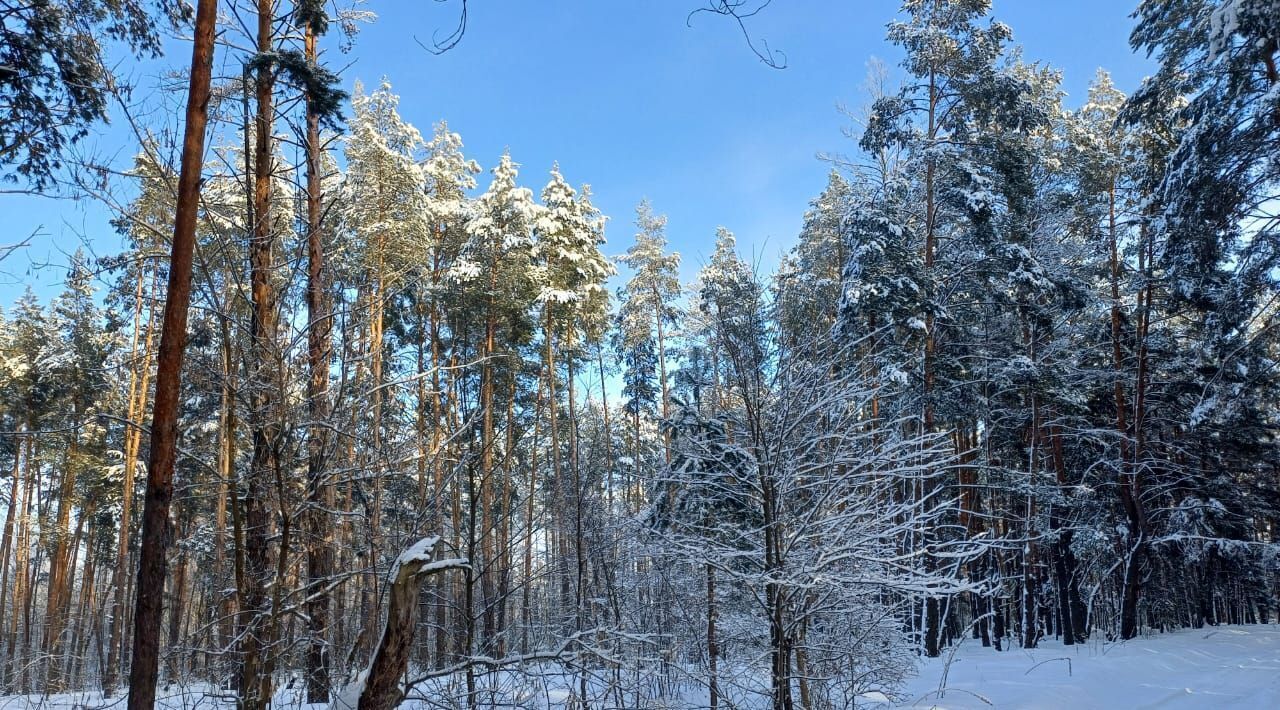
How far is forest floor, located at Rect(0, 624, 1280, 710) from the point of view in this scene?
24.4 feet

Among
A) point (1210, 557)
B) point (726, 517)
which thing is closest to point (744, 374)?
point (726, 517)

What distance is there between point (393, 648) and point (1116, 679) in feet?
33.6

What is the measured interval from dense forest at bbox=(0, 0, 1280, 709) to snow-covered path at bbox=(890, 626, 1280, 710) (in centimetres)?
149

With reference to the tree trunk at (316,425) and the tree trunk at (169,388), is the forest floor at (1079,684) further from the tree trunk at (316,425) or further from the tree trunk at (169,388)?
the tree trunk at (169,388)

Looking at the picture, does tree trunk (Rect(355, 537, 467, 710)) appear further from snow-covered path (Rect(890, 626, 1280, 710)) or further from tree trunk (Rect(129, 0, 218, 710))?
snow-covered path (Rect(890, 626, 1280, 710))

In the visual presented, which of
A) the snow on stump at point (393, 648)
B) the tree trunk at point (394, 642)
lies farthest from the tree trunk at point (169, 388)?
the tree trunk at point (394, 642)

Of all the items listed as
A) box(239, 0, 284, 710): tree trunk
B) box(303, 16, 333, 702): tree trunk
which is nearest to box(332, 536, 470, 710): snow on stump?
box(303, 16, 333, 702): tree trunk

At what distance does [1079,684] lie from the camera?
8758 millimetres

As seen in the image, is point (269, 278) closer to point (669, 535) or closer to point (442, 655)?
point (669, 535)

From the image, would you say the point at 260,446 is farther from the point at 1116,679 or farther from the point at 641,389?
the point at 641,389

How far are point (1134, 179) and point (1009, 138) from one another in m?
4.16

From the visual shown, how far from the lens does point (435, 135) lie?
19328 mm

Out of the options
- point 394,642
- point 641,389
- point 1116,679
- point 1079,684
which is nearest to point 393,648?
point 394,642

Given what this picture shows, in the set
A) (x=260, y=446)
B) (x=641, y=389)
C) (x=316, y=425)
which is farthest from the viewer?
(x=641, y=389)
